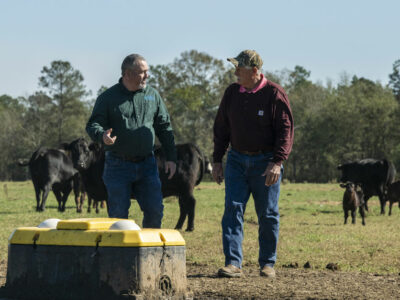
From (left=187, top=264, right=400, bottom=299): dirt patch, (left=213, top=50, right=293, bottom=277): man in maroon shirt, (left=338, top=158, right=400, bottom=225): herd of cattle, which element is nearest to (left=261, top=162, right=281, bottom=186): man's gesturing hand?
(left=213, top=50, right=293, bottom=277): man in maroon shirt

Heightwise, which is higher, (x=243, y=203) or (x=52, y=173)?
(x=52, y=173)

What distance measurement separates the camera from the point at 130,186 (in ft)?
23.7

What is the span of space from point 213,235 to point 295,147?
60648mm

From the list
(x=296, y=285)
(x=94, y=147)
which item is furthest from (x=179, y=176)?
(x=296, y=285)

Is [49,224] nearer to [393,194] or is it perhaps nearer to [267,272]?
[267,272]

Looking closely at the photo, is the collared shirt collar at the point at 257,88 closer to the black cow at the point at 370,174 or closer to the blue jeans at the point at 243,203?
the blue jeans at the point at 243,203

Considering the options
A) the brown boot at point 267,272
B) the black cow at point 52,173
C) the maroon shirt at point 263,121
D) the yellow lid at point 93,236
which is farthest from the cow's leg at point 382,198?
the yellow lid at point 93,236

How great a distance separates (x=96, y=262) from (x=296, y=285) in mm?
2189

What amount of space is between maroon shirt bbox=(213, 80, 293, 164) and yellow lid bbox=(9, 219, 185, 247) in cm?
176

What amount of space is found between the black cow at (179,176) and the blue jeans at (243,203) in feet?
20.1

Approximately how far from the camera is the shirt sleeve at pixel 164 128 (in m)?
7.29

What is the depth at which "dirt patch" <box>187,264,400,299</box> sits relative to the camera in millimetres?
6156

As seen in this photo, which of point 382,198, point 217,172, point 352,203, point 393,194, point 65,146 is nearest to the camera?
point 217,172

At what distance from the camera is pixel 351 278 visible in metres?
7.34
